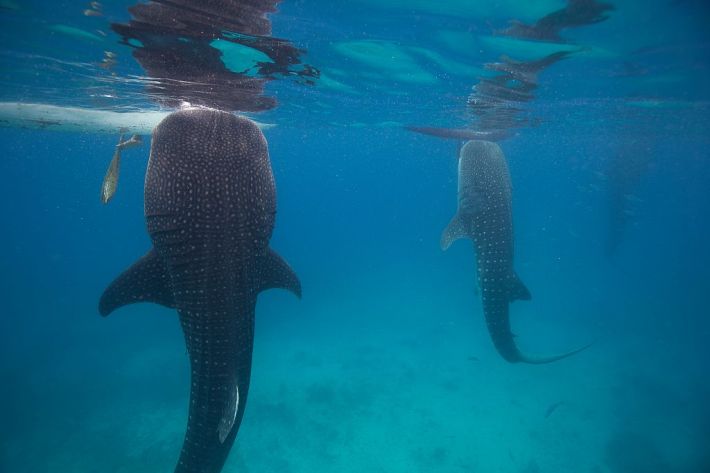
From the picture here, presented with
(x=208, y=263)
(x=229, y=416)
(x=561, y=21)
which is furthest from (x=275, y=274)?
(x=561, y=21)

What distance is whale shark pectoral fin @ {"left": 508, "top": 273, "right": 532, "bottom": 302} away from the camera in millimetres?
6889

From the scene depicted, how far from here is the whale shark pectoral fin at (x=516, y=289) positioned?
6.89 m

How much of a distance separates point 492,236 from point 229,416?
5.58 m

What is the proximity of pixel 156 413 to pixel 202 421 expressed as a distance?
14.8m

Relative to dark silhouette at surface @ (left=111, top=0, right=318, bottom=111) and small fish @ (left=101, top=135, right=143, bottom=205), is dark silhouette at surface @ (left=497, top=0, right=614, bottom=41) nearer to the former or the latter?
dark silhouette at surface @ (left=111, top=0, right=318, bottom=111)

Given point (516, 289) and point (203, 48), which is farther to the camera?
point (203, 48)

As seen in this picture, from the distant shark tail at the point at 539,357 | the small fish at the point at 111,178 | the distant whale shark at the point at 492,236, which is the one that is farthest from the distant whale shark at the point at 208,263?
the distant shark tail at the point at 539,357

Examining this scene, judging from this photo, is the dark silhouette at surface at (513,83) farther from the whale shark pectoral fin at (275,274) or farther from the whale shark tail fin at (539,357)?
the whale shark pectoral fin at (275,274)

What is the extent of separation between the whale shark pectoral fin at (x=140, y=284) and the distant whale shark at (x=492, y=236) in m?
5.23

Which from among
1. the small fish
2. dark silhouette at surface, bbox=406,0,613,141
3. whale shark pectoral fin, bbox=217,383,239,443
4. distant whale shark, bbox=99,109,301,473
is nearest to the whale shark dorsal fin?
dark silhouette at surface, bbox=406,0,613,141

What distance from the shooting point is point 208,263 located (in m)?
2.83

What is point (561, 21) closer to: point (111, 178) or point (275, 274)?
point (275, 274)

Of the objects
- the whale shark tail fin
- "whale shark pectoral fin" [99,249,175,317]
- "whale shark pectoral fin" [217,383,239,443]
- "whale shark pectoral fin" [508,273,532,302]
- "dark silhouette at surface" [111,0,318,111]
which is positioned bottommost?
the whale shark tail fin

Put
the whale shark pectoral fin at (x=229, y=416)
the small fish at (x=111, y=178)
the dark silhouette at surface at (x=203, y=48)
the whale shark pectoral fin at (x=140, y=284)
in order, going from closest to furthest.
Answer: the whale shark pectoral fin at (x=229, y=416) → the whale shark pectoral fin at (x=140, y=284) → the small fish at (x=111, y=178) → the dark silhouette at surface at (x=203, y=48)
